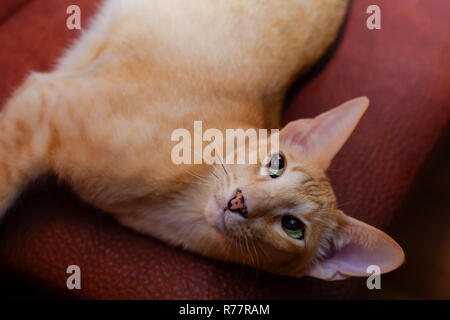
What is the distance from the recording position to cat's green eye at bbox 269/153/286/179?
0.96m

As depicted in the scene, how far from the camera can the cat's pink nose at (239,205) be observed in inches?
34.4

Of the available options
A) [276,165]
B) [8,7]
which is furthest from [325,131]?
[8,7]

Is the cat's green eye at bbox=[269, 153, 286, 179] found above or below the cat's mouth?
above

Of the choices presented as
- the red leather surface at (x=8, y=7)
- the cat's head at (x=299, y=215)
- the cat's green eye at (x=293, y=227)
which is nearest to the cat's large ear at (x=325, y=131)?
the cat's head at (x=299, y=215)

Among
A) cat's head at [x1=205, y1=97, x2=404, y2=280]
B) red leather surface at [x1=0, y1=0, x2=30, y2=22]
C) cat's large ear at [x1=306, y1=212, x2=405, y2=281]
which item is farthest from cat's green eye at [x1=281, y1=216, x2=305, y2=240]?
red leather surface at [x1=0, y1=0, x2=30, y2=22]

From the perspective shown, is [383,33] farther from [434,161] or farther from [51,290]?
[51,290]

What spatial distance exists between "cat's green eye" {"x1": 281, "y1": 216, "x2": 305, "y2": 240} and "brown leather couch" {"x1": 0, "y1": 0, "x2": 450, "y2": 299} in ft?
0.55

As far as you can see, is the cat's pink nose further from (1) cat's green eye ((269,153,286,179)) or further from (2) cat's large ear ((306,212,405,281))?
(2) cat's large ear ((306,212,405,281))

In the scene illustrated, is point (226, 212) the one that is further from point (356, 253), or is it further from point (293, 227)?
point (356, 253)

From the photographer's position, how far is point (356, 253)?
958 mm

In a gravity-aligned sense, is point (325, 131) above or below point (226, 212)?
above

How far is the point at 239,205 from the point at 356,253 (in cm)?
32

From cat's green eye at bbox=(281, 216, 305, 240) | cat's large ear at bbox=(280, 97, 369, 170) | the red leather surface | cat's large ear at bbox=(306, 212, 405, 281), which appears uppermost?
the red leather surface
